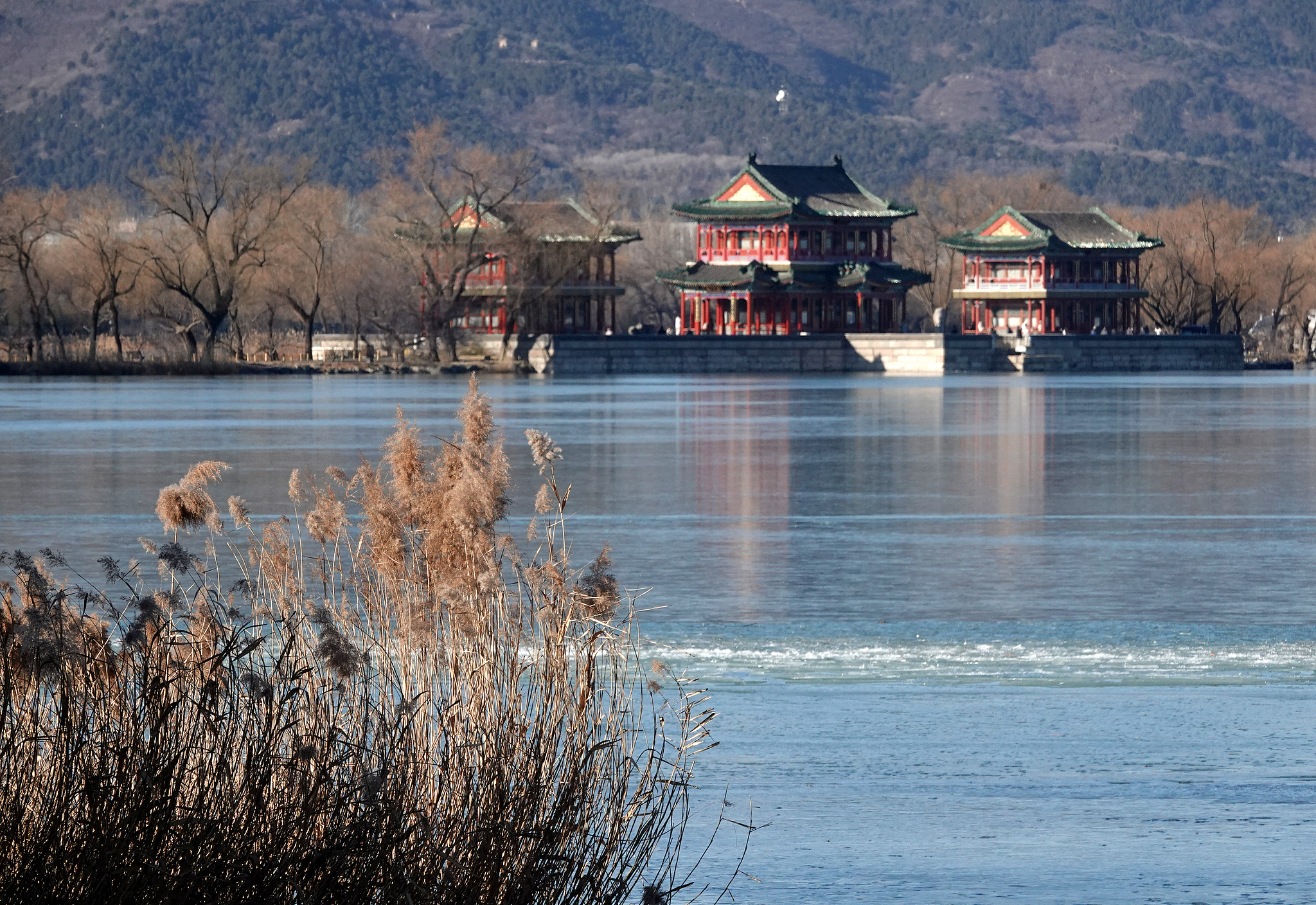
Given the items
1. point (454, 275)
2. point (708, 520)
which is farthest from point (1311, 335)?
point (708, 520)

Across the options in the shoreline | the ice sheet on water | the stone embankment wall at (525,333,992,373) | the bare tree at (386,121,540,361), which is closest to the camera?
the ice sheet on water

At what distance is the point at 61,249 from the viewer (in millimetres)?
98625

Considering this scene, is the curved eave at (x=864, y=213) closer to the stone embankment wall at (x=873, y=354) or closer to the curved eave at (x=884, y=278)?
the curved eave at (x=884, y=278)

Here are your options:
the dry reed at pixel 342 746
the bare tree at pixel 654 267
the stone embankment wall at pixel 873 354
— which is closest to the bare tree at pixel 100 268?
the stone embankment wall at pixel 873 354

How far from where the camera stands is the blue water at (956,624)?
7.33 metres

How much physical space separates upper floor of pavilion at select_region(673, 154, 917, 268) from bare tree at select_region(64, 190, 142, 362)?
24513mm

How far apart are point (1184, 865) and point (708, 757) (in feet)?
7.61

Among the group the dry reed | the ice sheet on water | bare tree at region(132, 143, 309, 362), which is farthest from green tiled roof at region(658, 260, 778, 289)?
the dry reed

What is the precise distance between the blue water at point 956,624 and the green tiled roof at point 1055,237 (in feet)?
203

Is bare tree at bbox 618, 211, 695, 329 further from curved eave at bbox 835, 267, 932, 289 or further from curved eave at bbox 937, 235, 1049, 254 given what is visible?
curved eave at bbox 937, 235, 1049, 254

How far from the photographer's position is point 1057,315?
317 feet

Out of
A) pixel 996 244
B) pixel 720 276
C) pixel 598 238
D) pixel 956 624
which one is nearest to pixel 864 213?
pixel 720 276

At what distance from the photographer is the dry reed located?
5230 mm

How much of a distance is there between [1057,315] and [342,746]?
92.7m
